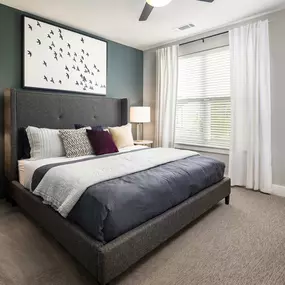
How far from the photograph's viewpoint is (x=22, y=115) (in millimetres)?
2883

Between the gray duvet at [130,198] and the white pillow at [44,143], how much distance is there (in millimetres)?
546

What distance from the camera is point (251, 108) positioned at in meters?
3.25

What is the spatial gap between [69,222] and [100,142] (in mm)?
1410

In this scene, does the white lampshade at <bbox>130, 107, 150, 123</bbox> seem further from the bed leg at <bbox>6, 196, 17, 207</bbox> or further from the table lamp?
the bed leg at <bbox>6, 196, 17, 207</bbox>

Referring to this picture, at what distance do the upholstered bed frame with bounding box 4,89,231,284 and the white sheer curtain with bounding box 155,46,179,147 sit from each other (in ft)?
2.47

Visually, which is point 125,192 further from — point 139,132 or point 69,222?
point 139,132

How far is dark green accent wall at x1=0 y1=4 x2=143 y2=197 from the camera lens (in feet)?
9.45

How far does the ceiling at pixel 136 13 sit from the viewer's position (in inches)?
110

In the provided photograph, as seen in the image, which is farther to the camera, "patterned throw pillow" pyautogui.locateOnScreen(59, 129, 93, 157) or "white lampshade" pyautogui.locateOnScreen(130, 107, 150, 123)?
"white lampshade" pyautogui.locateOnScreen(130, 107, 150, 123)

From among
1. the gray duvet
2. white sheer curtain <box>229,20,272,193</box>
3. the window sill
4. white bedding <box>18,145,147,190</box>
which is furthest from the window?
white bedding <box>18,145,147,190</box>

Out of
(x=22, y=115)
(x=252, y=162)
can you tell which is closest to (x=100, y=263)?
(x=22, y=115)

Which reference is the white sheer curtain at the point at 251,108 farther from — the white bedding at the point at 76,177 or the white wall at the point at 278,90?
the white bedding at the point at 76,177

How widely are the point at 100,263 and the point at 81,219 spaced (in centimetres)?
35

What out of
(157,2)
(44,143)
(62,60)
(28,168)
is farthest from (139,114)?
(28,168)
